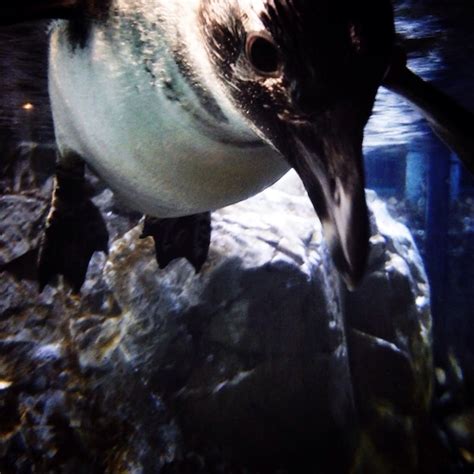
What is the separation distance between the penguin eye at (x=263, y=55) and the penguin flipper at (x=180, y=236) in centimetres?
190

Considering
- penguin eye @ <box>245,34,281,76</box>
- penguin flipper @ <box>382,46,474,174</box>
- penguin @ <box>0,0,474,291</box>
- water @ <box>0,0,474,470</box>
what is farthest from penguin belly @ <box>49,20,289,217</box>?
water @ <box>0,0,474,470</box>

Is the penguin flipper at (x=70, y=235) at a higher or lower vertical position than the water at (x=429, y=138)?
higher

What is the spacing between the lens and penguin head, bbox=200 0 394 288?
991mm

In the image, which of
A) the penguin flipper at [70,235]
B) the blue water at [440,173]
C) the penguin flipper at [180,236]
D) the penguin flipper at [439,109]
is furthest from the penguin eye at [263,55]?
the blue water at [440,173]

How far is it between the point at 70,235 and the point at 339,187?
2.14 meters

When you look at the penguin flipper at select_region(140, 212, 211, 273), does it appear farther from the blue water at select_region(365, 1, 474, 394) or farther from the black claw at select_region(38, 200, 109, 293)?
the blue water at select_region(365, 1, 474, 394)

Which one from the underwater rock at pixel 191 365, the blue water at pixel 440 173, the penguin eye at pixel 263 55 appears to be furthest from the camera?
the blue water at pixel 440 173

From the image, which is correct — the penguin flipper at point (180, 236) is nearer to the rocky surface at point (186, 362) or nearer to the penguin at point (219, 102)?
the penguin at point (219, 102)

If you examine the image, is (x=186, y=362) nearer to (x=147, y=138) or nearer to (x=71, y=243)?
(x=71, y=243)

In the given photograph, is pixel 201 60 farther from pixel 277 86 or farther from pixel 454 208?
pixel 454 208

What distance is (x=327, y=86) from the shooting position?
3.37 ft

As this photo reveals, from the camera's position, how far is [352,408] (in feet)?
16.3

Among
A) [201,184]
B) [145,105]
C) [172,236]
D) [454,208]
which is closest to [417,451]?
[172,236]

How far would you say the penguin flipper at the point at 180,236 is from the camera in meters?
2.97
